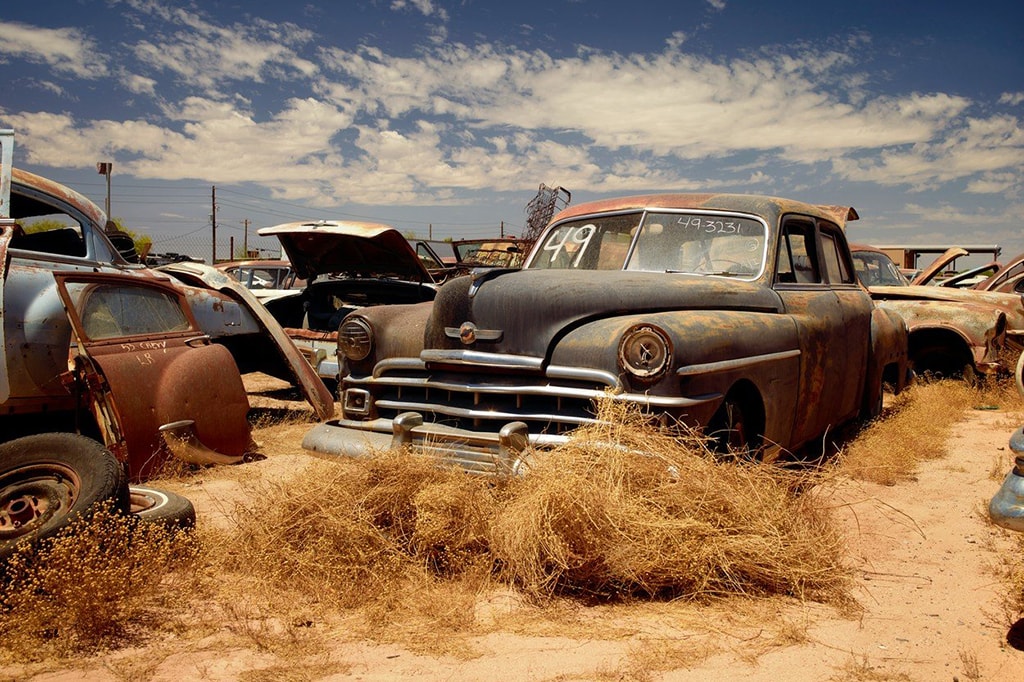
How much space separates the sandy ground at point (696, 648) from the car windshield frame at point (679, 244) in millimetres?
1949

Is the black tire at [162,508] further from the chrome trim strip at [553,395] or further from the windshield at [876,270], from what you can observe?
the windshield at [876,270]

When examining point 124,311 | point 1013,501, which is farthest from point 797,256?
point 124,311

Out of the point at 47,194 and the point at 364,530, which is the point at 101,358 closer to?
the point at 47,194

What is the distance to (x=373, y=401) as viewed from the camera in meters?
4.54

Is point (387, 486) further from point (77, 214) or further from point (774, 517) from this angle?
point (77, 214)

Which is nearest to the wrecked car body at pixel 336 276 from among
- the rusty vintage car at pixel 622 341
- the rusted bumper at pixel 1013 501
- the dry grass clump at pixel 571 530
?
the rusty vintage car at pixel 622 341

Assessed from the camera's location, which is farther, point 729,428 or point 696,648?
point 729,428

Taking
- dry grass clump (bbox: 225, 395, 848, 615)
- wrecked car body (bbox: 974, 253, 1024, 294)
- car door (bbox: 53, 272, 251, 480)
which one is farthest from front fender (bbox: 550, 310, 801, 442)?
wrecked car body (bbox: 974, 253, 1024, 294)

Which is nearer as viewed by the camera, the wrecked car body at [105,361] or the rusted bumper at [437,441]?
the rusted bumper at [437,441]

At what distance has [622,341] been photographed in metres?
3.64

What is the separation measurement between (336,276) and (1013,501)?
7.34 metres

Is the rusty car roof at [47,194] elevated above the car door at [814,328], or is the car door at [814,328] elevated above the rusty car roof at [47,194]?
the rusty car roof at [47,194]

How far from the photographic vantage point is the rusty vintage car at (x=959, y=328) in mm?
8555

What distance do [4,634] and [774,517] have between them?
286cm
